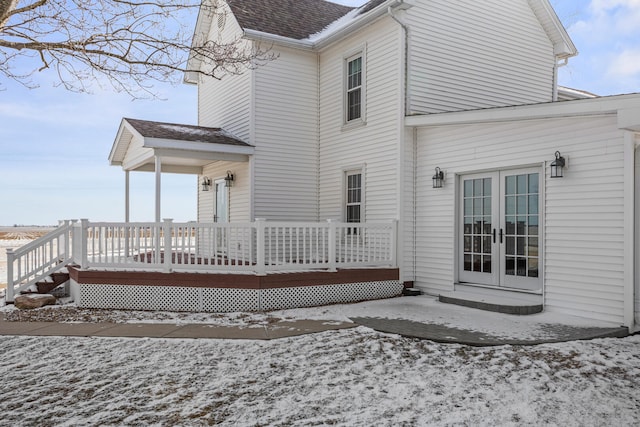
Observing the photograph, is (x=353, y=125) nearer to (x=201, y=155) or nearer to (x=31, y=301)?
(x=201, y=155)

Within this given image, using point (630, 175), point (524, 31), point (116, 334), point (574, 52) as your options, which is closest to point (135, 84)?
point (116, 334)

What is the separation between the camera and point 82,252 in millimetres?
8312

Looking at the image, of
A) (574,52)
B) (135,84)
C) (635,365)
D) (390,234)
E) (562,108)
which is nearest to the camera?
(635,365)

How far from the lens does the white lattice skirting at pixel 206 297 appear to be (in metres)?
7.79

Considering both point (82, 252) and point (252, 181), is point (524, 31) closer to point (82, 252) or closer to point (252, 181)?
point (252, 181)

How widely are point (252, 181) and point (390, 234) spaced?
11.6ft

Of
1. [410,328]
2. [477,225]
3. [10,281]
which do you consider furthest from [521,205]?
[10,281]

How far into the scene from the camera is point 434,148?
8969 mm

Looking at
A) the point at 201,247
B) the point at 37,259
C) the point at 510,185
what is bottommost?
the point at 37,259

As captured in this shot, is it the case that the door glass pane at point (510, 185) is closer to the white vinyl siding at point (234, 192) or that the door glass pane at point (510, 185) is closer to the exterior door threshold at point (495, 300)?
the exterior door threshold at point (495, 300)

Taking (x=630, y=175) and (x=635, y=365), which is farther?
(x=630, y=175)

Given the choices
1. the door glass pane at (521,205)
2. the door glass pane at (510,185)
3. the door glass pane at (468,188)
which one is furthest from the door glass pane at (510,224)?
the door glass pane at (468,188)

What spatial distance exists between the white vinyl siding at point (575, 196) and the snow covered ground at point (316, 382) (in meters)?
1.03

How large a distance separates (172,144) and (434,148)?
17.4ft
